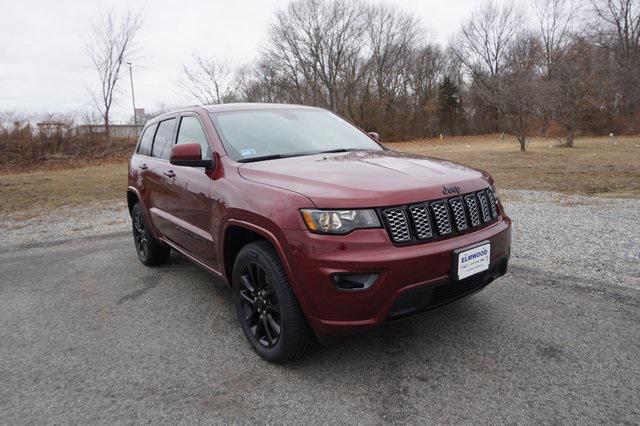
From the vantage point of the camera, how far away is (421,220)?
249 cm

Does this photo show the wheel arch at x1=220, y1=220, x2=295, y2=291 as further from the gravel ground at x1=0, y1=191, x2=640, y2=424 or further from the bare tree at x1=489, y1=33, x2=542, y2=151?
the bare tree at x1=489, y1=33, x2=542, y2=151

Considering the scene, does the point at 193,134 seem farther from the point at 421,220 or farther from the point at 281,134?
the point at 421,220

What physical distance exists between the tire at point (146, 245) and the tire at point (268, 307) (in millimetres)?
2067

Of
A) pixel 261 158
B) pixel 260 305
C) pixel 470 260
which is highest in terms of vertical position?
pixel 261 158

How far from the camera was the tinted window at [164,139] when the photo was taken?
14.1ft

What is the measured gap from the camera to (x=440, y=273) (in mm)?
2473

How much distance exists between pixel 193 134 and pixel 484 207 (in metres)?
2.40

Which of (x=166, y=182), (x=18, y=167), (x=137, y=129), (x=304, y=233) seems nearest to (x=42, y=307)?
(x=166, y=182)

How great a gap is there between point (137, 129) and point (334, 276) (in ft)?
102

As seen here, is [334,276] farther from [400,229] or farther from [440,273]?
[440,273]

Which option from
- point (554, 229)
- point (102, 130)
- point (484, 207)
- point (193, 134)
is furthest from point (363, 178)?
point (102, 130)

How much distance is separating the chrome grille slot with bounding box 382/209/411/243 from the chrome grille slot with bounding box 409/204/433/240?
0.19 feet

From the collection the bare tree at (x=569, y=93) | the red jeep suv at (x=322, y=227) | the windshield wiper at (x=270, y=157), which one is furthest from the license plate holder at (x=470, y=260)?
the bare tree at (x=569, y=93)

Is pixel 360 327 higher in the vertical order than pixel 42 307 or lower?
higher
